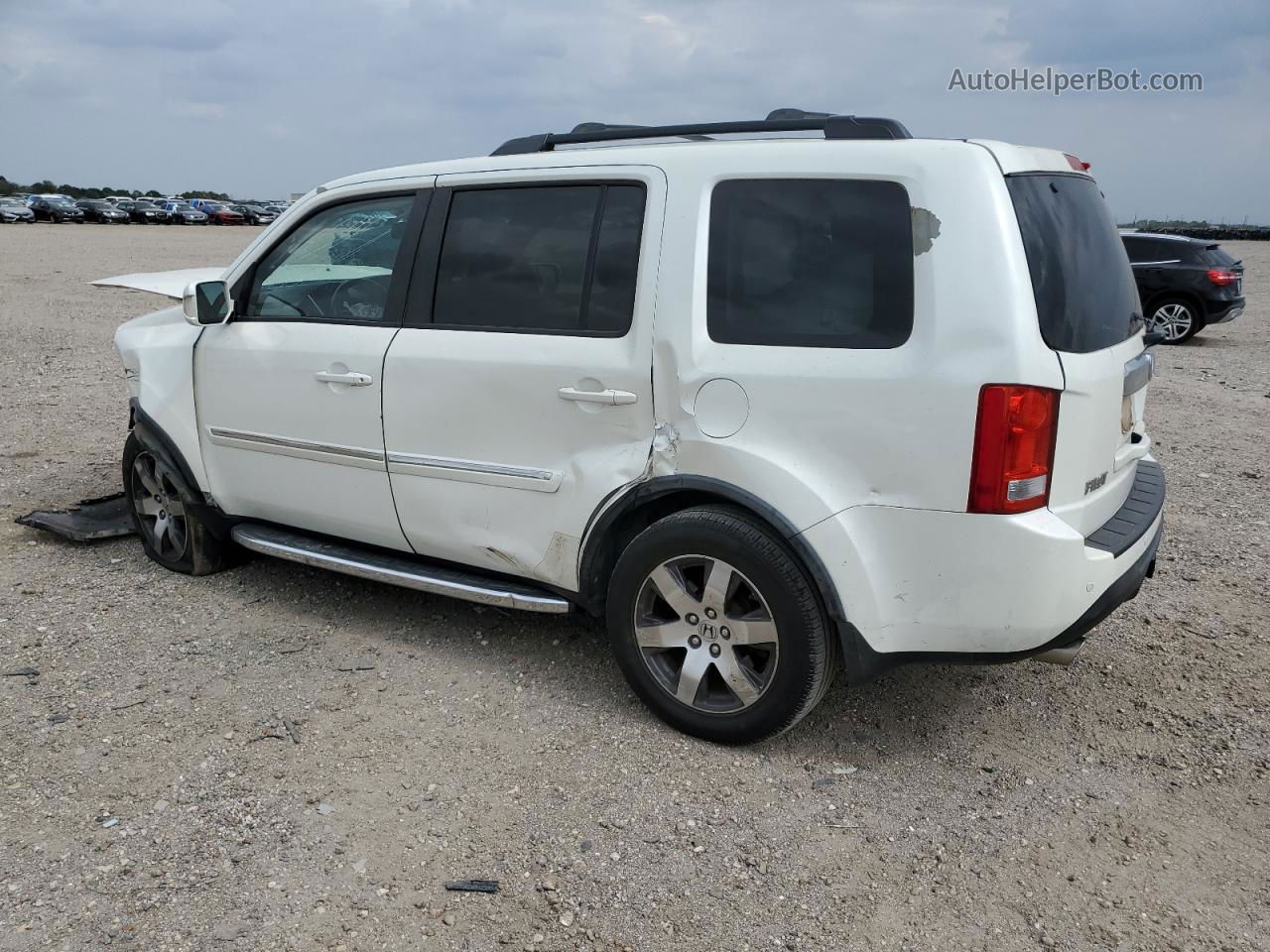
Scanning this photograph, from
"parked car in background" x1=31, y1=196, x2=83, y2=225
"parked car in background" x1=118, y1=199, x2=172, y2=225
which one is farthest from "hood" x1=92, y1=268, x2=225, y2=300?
"parked car in background" x1=118, y1=199, x2=172, y2=225

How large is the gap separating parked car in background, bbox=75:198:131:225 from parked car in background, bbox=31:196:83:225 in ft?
2.14

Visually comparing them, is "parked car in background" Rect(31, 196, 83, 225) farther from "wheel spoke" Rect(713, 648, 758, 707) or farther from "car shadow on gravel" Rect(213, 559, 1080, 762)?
"wheel spoke" Rect(713, 648, 758, 707)

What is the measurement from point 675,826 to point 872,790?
648 mm

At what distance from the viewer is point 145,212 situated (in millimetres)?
54469

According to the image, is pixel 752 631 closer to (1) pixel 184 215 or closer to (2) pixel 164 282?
(2) pixel 164 282

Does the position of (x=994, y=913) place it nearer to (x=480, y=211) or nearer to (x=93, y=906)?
(x=93, y=906)

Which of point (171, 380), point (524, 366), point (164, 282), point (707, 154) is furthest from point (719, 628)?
point (164, 282)

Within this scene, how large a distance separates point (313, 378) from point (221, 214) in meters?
58.8

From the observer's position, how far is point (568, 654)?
425 centimetres

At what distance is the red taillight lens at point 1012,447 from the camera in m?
2.89

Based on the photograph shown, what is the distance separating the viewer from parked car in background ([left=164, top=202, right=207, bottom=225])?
54.9 metres

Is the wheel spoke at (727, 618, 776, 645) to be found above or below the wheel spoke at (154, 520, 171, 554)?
above

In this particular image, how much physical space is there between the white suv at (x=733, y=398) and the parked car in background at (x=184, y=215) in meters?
56.3

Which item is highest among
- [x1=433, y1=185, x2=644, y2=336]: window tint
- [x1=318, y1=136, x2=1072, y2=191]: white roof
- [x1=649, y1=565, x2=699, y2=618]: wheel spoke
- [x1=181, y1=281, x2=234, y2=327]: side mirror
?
[x1=318, y1=136, x2=1072, y2=191]: white roof
